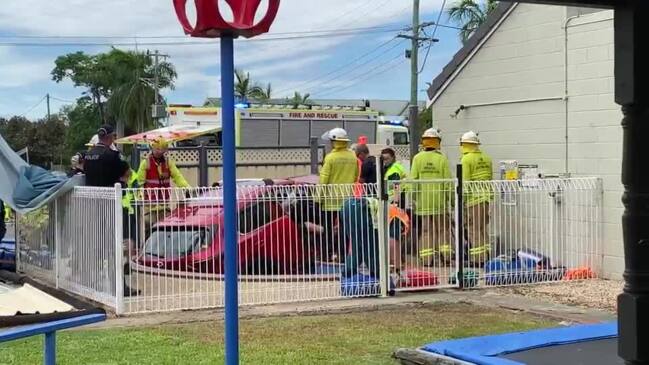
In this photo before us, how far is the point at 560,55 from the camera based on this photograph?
1205 cm

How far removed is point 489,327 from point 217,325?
2756mm

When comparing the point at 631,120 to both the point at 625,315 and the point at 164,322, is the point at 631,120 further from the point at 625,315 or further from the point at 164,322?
the point at 164,322

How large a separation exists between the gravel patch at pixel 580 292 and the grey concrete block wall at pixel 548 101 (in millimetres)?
A: 595

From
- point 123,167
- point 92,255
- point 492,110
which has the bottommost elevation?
point 92,255

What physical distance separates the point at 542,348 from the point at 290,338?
2.51 meters

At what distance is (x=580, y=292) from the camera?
10062 mm

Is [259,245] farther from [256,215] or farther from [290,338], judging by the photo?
[290,338]

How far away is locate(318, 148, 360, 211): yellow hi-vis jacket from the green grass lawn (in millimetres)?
1682

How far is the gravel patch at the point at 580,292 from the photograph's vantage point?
30.7ft

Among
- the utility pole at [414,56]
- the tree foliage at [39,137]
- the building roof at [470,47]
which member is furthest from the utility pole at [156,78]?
the building roof at [470,47]

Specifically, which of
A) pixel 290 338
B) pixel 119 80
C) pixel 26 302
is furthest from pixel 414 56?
pixel 119 80

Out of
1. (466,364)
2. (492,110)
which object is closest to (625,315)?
(466,364)

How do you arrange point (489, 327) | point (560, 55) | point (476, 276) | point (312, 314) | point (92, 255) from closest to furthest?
point (489, 327), point (312, 314), point (92, 255), point (476, 276), point (560, 55)

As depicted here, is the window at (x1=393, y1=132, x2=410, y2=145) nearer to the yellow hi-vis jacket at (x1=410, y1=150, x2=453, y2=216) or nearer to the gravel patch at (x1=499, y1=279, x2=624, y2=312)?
the yellow hi-vis jacket at (x1=410, y1=150, x2=453, y2=216)
